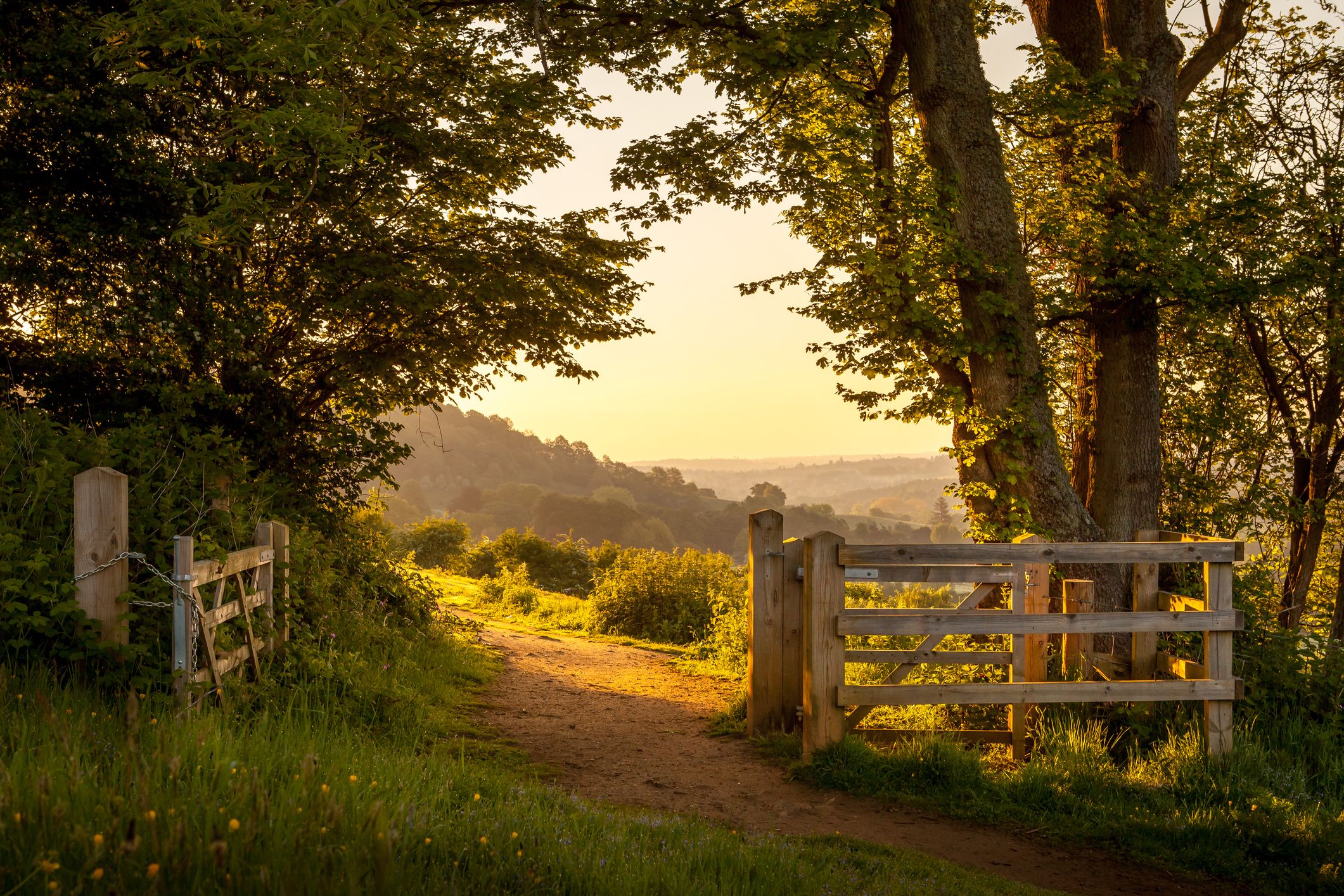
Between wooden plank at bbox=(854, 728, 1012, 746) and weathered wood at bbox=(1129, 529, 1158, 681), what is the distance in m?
1.61

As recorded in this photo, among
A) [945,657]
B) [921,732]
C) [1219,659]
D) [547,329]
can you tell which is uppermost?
[547,329]

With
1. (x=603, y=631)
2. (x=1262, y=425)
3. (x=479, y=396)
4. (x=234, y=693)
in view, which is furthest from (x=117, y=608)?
(x=1262, y=425)

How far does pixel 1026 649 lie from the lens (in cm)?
775

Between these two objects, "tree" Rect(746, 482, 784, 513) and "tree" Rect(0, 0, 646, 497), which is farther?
"tree" Rect(746, 482, 784, 513)

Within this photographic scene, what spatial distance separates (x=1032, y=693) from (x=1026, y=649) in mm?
756

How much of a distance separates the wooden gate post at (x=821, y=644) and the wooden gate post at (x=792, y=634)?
102 centimetres

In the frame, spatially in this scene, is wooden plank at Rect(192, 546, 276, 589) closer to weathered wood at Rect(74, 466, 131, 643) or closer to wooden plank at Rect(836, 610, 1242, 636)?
weathered wood at Rect(74, 466, 131, 643)

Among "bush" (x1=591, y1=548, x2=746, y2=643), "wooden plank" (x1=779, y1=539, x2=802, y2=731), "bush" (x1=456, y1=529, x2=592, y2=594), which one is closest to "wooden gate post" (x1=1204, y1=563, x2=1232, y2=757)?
"wooden plank" (x1=779, y1=539, x2=802, y2=731)

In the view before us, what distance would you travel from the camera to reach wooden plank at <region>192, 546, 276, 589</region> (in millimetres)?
5668

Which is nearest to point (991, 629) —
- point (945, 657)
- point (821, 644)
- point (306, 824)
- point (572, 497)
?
point (945, 657)

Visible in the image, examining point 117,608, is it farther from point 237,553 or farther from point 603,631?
point 603,631

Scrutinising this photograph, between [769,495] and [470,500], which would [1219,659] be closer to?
[769,495]

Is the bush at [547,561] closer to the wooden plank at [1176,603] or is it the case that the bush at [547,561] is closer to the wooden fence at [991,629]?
the wooden plank at [1176,603]

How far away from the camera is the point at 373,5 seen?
23.1 ft
